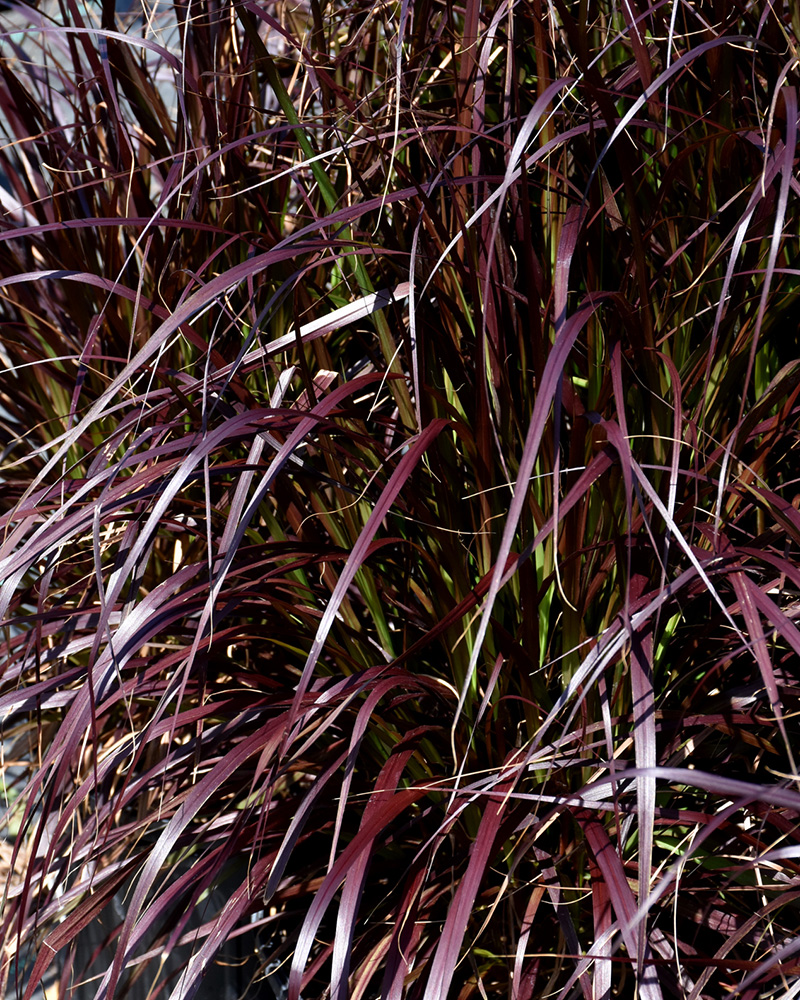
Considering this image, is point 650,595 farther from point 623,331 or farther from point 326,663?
point 326,663

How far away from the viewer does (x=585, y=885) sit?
701 mm

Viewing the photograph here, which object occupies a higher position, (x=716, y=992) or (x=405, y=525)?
(x=405, y=525)

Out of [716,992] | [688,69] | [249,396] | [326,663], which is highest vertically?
[688,69]

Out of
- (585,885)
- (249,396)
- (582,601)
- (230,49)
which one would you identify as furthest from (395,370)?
(230,49)

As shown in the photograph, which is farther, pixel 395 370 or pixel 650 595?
pixel 395 370

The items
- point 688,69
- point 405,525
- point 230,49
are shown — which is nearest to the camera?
point 688,69

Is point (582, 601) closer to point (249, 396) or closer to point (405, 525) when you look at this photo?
point (405, 525)

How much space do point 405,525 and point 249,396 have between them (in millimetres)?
187

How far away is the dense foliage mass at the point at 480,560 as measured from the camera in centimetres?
59

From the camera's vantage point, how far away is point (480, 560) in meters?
0.74

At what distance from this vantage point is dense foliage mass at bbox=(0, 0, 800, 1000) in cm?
59

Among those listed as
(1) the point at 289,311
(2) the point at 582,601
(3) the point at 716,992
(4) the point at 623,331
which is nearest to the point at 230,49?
(1) the point at 289,311

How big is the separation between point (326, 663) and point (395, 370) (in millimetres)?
291

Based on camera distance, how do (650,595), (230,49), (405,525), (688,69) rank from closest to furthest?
1. (650,595)
2. (688,69)
3. (405,525)
4. (230,49)
